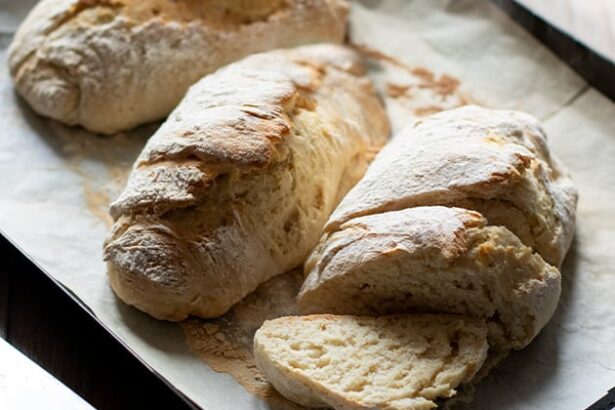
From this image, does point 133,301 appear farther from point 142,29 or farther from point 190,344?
point 142,29

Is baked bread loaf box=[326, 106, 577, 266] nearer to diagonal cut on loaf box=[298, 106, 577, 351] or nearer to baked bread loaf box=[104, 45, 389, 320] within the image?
diagonal cut on loaf box=[298, 106, 577, 351]

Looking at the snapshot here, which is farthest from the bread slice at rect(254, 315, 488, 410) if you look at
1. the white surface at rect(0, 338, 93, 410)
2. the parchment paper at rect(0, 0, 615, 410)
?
the white surface at rect(0, 338, 93, 410)

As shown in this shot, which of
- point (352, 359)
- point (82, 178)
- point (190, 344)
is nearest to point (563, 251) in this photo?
point (352, 359)

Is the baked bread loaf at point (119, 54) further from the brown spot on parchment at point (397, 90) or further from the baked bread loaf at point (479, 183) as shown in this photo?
the baked bread loaf at point (479, 183)

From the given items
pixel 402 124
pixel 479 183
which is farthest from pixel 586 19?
pixel 479 183

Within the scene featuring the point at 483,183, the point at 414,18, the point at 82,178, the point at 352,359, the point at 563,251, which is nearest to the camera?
the point at 352,359
